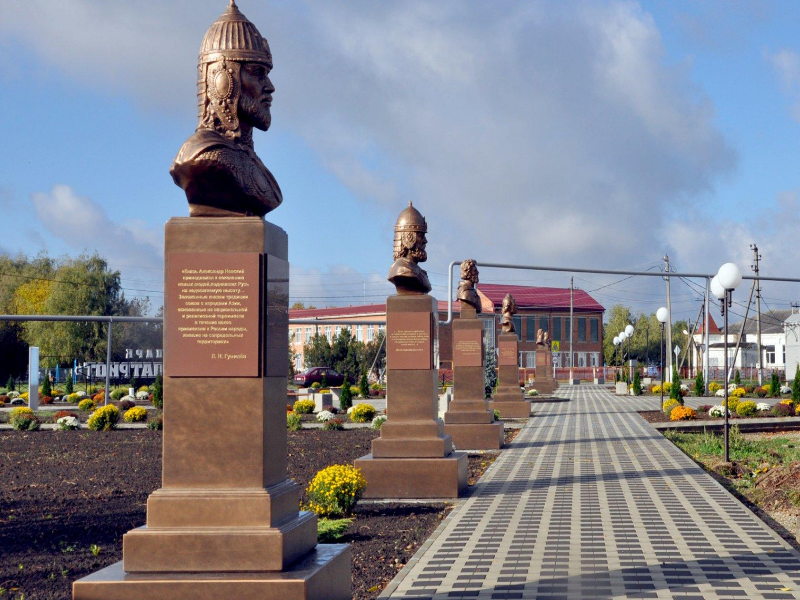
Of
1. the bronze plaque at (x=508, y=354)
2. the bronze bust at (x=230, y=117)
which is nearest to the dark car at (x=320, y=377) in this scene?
the bronze plaque at (x=508, y=354)

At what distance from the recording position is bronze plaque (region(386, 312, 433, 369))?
1227 cm

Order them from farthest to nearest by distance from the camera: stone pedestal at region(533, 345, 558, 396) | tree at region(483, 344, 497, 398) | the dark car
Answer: the dark car
stone pedestal at region(533, 345, 558, 396)
tree at region(483, 344, 497, 398)

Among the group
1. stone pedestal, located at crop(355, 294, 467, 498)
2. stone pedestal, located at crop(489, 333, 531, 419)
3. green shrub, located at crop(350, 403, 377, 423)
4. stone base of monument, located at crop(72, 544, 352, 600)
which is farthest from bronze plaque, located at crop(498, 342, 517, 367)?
stone base of monument, located at crop(72, 544, 352, 600)

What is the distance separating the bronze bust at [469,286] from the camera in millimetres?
19188

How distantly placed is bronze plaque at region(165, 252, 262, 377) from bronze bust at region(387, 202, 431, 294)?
6.87m

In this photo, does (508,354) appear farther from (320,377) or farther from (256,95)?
(320,377)

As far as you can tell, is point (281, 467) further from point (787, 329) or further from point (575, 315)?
point (575, 315)

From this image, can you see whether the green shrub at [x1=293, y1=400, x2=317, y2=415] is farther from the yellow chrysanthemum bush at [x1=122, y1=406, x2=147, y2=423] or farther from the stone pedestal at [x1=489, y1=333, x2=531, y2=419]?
the stone pedestal at [x1=489, y1=333, x2=531, y2=419]

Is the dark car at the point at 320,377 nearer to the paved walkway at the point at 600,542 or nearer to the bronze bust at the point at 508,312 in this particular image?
the bronze bust at the point at 508,312

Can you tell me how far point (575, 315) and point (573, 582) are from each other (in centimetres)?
8281

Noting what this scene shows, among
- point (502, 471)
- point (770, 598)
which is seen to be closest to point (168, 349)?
point (770, 598)

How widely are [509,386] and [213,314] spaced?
22.6 m

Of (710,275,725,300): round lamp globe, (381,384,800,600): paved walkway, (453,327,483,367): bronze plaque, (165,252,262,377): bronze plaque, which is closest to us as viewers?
(165,252,262,377): bronze plaque

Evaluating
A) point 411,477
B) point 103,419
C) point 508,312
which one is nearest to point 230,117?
point 411,477
